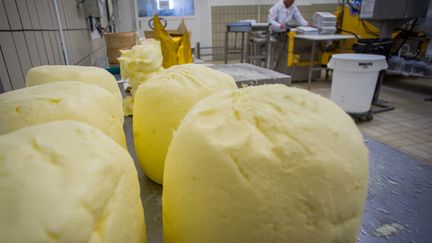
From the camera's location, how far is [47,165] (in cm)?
35

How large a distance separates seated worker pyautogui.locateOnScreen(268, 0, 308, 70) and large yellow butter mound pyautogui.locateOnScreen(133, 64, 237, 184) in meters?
5.27

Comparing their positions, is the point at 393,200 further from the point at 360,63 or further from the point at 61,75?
the point at 360,63

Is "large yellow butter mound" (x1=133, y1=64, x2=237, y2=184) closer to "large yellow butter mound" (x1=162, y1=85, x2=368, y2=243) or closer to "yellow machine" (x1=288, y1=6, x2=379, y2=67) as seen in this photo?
"large yellow butter mound" (x1=162, y1=85, x2=368, y2=243)

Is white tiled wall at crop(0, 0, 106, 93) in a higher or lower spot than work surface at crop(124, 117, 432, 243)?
higher

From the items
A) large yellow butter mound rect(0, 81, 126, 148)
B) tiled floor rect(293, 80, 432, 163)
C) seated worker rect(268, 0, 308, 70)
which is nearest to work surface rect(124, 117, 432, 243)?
large yellow butter mound rect(0, 81, 126, 148)

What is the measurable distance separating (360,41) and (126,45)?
10.8ft

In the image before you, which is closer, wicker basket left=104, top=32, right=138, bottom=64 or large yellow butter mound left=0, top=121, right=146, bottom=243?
large yellow butter mound left=0, top=121, right=146, bottom=243

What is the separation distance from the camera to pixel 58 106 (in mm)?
567

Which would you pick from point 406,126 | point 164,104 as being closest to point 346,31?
point 406,126

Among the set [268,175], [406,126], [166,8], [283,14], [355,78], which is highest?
[166,8]

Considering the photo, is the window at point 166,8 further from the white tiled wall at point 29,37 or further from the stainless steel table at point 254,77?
the stainless steel table at point 254,77

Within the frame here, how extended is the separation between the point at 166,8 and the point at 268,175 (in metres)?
7.69

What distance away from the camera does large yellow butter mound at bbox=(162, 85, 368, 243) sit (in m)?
0.41

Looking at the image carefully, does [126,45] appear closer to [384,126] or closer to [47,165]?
[47,165]
